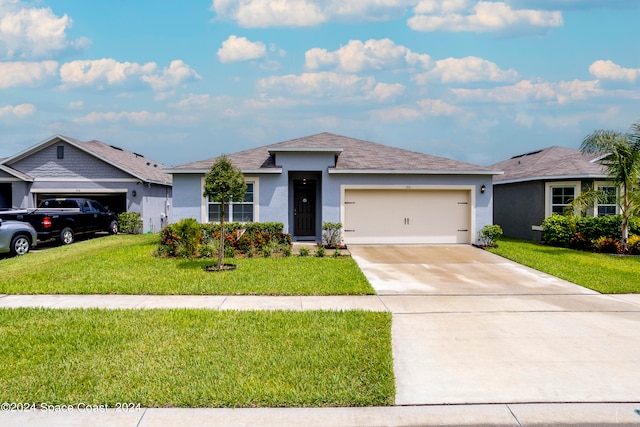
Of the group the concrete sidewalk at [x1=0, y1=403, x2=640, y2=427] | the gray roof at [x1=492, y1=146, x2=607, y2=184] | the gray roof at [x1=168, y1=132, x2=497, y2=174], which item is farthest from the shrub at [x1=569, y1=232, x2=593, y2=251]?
the concrete sidewalk at [x1=0, y1=403, x2=640, y2=427]

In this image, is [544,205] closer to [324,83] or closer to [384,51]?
[384,51]

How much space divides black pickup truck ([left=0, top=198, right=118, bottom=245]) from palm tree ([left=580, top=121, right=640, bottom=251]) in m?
20.1

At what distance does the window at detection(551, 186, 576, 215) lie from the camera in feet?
55.9

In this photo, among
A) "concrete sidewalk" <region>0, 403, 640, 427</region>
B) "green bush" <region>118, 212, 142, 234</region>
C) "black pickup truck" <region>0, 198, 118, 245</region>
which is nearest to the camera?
"concrete sidewalk" <region>0, 403, 640, 427</region>

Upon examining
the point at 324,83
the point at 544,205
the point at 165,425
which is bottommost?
the point at 165,425

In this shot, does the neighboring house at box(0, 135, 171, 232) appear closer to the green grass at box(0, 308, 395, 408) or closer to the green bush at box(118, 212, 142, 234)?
the green bush at box(118, 212, 142, 234)

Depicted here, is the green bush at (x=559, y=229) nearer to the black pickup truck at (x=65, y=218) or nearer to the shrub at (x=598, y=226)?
the shrub at (x=598, y=226)

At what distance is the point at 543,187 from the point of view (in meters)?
17.3

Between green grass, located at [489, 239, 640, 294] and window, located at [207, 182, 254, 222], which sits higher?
window, located at [207, 182, 254, 222]

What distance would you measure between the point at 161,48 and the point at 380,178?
35.4 ft

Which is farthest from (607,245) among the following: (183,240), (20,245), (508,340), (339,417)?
(20,245)

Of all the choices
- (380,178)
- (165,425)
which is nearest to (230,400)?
(165,425)

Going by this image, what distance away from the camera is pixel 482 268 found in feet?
37.1

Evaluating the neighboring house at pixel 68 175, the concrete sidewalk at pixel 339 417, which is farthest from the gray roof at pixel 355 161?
the concrete sidewalk at pixel 339 417
